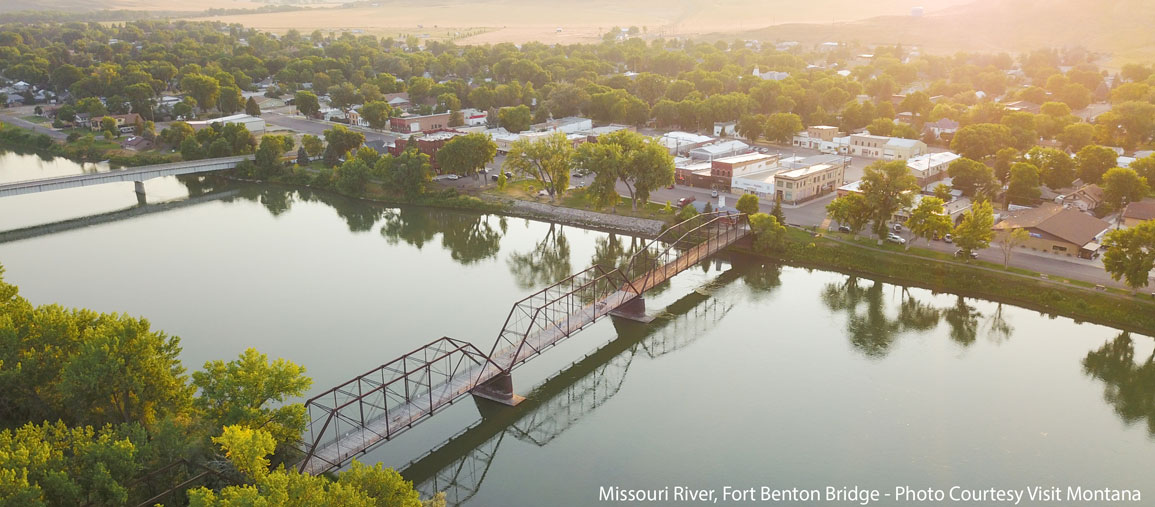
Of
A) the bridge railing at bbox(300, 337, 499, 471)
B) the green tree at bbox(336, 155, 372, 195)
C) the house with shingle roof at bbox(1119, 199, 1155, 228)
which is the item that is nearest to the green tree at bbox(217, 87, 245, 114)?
the green tree at bbox(336, 155, 372, 195)

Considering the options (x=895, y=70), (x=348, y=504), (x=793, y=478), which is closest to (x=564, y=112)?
(x=895, y=70)

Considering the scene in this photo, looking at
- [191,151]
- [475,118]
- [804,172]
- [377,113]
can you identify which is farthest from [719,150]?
[191,151]

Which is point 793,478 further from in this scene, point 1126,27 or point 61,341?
point 1126,27

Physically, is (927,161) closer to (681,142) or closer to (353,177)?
(681,142)

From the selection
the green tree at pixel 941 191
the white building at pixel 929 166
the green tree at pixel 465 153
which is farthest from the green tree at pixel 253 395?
the white building at pixel 929 166

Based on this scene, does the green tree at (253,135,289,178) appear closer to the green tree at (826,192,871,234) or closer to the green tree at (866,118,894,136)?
the green tree at (826,192,871,234)

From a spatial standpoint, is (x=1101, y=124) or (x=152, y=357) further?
(x=1101, y=124)

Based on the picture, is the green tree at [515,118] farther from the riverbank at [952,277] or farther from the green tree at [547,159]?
the riverbank at [952,277]

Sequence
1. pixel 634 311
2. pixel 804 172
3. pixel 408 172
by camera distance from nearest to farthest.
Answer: pixel 634 311 < pixel 804 172 < pixel 408 172
